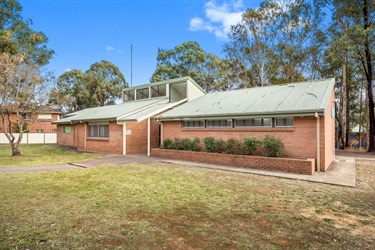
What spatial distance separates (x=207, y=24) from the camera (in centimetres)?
2669

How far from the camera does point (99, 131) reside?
19.6 metres

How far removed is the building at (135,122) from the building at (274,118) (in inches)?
84.9

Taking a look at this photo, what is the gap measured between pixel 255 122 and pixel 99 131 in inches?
524

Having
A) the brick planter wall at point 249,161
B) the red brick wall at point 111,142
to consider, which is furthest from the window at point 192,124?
the red brick wall at point 111,142

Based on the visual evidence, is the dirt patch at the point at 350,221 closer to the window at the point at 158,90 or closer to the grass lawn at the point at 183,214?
the grass lawn at the point at 183,214

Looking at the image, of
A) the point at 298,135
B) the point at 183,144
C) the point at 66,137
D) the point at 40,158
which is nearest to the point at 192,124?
the point at 183,144

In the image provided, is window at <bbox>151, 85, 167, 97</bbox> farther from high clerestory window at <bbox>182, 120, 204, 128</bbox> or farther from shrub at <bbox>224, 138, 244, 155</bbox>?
shrub at <bbox>224, 138, 244, 155</bbox>

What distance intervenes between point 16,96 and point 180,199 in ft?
48.9

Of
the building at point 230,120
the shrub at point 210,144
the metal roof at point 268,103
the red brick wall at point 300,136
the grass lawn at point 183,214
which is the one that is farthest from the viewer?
the shrub at point 210,144

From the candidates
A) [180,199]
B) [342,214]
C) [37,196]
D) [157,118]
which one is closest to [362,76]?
[157,118]

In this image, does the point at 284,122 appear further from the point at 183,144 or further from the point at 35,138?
the point at 35,138

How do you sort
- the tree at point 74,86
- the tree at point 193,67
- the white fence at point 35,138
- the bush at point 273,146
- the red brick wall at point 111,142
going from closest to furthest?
the bush at point 273,146 < the red brick wall at point 111,142 < the white fence at point 35,138 < the tree at point 193,67 < the tree at point 74,86

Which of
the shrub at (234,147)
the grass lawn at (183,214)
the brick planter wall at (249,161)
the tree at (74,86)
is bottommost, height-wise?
the grass lawn at (183,214)

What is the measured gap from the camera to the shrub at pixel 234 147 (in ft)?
40.7
